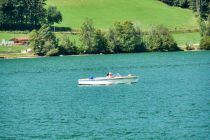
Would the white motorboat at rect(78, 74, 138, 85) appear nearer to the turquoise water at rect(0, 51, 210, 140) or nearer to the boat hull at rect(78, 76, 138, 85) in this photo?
the boat hull at rect(78, 76, 138, 85)

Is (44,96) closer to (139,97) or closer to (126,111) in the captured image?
(139,97)

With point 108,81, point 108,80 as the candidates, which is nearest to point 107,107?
point 108,80

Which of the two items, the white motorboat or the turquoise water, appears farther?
the white motorboat

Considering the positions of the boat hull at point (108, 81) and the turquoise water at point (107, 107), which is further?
the boat hull at point (108, 81)

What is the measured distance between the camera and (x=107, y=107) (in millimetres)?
84500

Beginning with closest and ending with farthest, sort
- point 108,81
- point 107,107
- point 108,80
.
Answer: point 107,107 < point 108,80 < point 108,81

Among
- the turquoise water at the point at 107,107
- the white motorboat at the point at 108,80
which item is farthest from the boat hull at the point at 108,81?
the turquoise water at the point at 107,107

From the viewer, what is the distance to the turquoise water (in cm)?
6681

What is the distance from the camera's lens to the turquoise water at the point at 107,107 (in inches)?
2630

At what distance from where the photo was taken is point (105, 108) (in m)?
83.6

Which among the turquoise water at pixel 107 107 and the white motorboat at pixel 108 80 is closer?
the turquoise water at pixel 107 107

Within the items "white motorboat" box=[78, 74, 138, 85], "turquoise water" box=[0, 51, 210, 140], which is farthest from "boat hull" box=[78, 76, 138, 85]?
"turquoise water" box=[0, 51, 210, 140]

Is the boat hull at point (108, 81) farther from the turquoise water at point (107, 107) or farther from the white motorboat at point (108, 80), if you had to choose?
the turquoise water at point (107, 107)

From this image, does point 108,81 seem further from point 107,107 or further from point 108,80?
point 107,107
